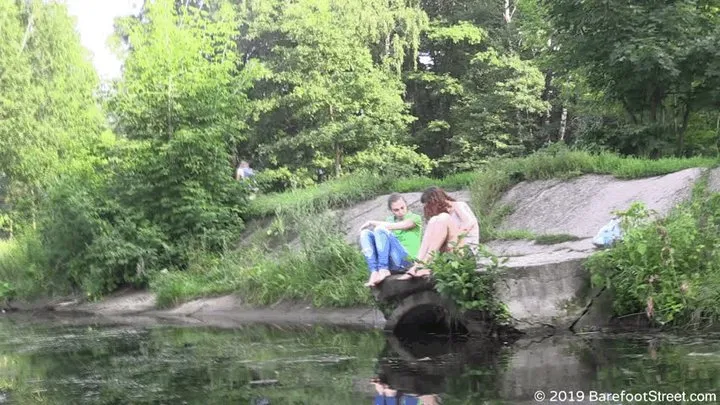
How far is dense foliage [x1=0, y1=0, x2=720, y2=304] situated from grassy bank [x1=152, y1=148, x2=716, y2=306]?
0.10 meters

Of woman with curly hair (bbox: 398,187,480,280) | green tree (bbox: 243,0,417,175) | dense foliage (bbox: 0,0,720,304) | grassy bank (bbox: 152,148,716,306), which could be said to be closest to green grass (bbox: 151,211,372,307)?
grassy bank (bbox: 152,148,716,306)

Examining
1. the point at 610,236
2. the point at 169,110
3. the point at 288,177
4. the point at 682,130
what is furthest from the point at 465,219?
the point at 288,177

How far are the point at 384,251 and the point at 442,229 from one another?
0.68 meters

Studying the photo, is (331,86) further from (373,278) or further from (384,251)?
(373,278)

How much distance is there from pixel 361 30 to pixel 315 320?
1550cm

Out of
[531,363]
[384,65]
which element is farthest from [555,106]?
[531,363]

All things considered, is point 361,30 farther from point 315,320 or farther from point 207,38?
point 315,320

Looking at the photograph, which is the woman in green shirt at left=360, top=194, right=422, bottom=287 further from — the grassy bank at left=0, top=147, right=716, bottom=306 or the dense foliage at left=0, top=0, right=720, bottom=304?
the dense foliage at left=0, top=0, right=720, bottom=304

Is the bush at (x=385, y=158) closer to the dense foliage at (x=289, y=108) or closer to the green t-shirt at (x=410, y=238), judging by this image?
the dense foliage at (x=289, y=108)

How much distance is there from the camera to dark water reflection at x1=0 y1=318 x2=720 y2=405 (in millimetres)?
4805

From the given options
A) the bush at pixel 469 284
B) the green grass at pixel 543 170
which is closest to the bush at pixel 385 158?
the green grass at pixel 543 170

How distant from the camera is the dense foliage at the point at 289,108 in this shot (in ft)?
44.8

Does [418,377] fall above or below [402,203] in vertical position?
below

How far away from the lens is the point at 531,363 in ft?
18.5
